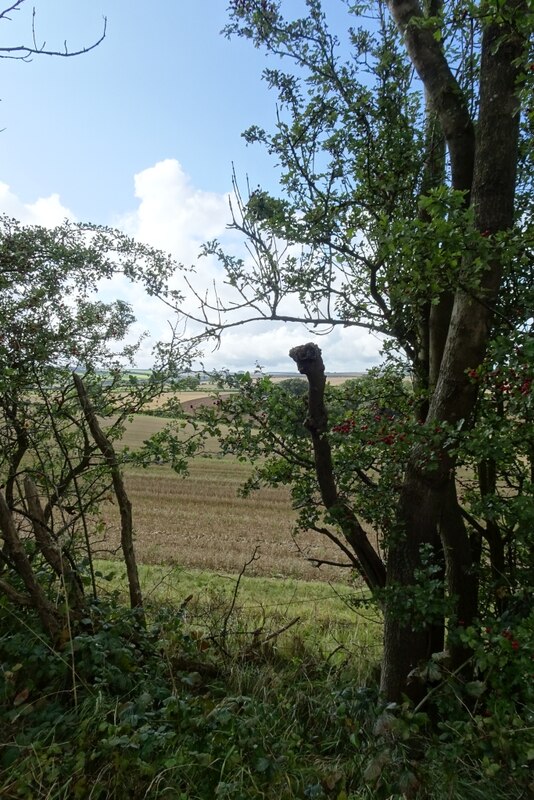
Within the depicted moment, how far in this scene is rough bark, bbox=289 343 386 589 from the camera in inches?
107

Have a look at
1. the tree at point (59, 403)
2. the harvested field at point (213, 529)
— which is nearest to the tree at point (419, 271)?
the tree at point (59, 403)

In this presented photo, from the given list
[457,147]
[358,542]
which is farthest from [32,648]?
[457,147]

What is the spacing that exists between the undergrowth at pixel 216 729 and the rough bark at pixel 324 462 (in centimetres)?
77

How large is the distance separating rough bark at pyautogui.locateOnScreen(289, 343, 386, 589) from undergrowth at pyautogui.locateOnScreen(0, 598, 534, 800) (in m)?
0.77

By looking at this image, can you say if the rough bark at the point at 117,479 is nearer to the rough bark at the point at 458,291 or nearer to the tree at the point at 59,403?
the tree at the point at 59,403

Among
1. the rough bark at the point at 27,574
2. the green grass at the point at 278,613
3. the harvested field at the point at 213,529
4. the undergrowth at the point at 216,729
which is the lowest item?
the harvested field at the point at 213,529

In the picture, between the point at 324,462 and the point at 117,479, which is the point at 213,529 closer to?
the point at 117,479

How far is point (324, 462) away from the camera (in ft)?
9.66

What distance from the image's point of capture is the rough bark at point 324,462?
2723 millimetres

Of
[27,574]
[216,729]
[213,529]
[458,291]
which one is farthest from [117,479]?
[213,529]

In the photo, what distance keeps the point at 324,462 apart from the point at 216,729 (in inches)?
57.3

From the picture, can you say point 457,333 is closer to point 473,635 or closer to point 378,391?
point 378,391

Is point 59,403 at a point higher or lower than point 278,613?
higher

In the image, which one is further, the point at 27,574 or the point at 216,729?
the point at 27,574
